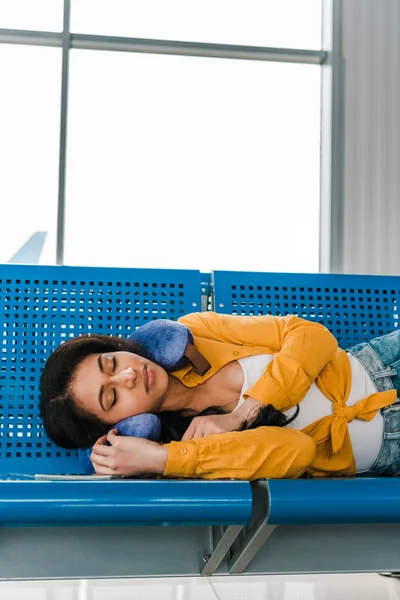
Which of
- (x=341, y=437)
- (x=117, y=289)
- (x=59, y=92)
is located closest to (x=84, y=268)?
(x=117, y=289)

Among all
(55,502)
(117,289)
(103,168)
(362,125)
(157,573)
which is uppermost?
(362,125)

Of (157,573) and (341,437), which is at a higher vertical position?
(341,437)

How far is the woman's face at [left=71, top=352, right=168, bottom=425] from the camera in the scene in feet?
4.86

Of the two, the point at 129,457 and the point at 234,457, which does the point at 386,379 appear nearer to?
the point at 234,457

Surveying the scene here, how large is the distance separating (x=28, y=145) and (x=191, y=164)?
3.04 feet

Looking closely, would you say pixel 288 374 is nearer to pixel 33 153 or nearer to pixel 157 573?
pixel 157 573

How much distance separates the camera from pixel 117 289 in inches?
74.1

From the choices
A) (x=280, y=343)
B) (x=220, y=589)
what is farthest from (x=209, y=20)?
(x=220, y=589)

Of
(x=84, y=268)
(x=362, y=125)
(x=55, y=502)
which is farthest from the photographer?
(x=362, y=125)

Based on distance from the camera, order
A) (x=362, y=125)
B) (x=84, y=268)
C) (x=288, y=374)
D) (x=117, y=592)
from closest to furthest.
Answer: (x=288, y=374) < (x=84, y=268) < (x=117, y=592) < (x=362, y=125)

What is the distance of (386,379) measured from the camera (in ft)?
5.59

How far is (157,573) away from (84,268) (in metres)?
0.79

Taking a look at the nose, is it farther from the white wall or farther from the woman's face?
the white wall

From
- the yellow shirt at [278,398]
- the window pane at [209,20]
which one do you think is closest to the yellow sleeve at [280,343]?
the yellow shirt at [278,398]
